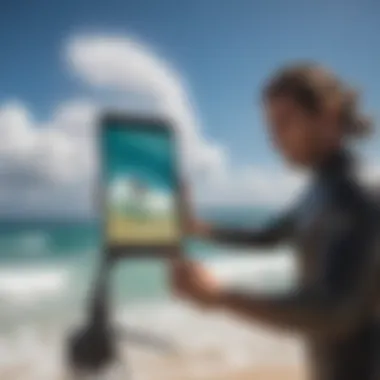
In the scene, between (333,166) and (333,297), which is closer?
(333,297)

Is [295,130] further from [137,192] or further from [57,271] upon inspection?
[57,271]

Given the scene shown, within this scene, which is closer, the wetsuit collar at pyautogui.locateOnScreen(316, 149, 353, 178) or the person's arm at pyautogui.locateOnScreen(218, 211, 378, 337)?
the person's arm at pyautogui.locateOnScreen(218, 211, 378, 337)

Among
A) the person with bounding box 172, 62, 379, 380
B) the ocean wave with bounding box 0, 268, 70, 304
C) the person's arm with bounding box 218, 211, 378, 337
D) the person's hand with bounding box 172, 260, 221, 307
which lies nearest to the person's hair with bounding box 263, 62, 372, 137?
the person with bounding box 172, 62, 379, 380

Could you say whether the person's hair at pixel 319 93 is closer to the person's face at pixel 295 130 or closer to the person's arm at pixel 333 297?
the person's face at pixel 295 130

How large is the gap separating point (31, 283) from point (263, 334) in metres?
0.31

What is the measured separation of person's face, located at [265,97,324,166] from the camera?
1.17 metres

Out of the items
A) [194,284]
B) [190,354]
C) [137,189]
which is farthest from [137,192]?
[190,354]

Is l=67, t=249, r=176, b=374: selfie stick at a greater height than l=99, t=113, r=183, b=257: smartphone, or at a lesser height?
lesser

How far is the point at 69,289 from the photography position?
3.66 ft

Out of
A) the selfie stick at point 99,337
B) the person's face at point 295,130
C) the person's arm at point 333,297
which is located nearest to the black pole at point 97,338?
the selfie stick at point 99,337

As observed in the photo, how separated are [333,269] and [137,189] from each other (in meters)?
0.26

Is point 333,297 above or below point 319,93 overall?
below

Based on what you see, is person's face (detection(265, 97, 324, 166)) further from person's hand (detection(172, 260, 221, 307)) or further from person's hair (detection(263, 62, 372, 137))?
person's hand (detection(172, 260, 221, 307))

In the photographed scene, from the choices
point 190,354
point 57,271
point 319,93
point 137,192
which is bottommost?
point 190,354
